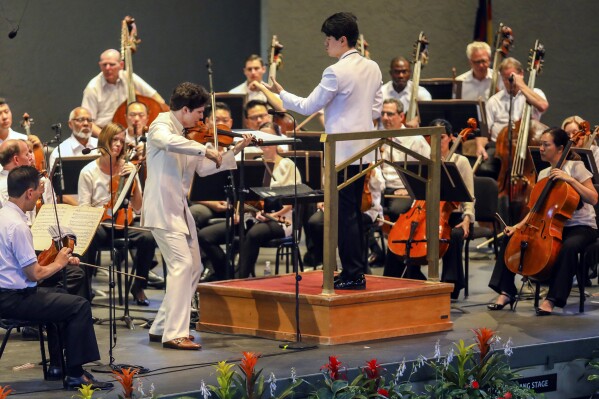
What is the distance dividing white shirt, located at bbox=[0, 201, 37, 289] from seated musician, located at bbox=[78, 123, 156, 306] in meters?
1.95

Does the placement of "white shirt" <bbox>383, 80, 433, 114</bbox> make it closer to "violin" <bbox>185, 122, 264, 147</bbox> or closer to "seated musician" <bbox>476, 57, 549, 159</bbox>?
"seated musician" <bbox>476, 57, 549, 159</bbox>

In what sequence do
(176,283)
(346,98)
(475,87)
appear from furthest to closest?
(475,87) < (346,98) < (176,283)

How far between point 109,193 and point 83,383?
7.77 feet

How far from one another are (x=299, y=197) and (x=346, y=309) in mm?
672

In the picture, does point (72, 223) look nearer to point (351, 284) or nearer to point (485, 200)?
point (351, 284)

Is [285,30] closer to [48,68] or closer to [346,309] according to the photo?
[48,68]

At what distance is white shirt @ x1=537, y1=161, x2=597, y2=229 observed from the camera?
689cm

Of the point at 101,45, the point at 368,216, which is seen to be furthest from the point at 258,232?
the point at 101,45

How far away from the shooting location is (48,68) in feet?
33.5

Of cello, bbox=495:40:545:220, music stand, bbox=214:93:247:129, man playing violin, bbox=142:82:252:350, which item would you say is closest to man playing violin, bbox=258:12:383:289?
man playing violin, bbox=142:82:252:350

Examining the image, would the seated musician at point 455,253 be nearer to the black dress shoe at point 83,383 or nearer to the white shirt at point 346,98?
the white shirt at point 346,98

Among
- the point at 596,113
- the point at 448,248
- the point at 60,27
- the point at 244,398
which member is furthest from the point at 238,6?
the point at 244,398

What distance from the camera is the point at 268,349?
5.89m

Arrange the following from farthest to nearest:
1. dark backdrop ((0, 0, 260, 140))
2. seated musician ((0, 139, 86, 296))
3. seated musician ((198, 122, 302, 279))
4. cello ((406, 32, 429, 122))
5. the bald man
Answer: dark backdrop ((0, 0, 260, 140)), cello ((406, 32, 429, 122)), the bald man, seated musician ((198, 122, 302, 279)), seated musician ((0, 139, 86, 296))
